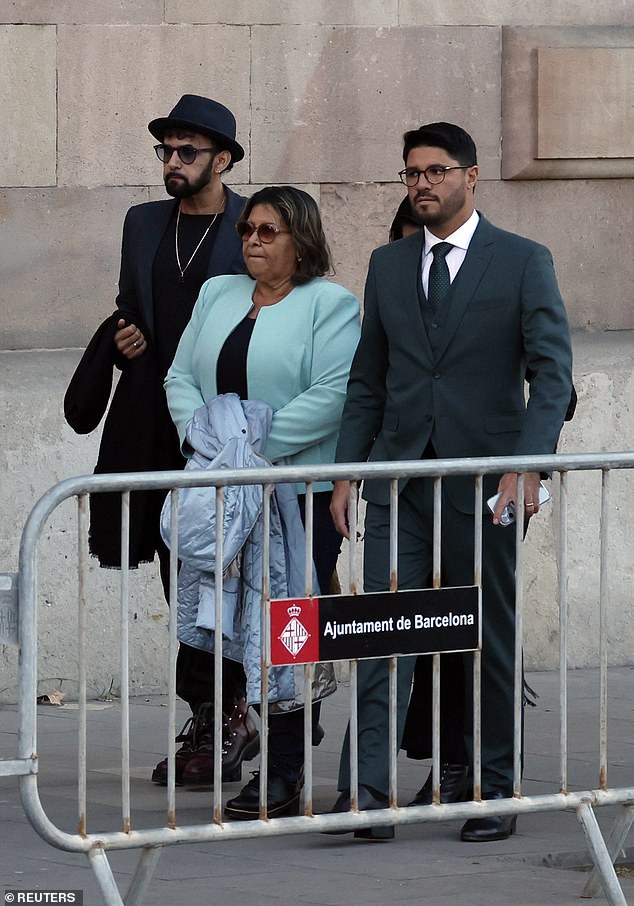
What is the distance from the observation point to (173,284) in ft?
21.9

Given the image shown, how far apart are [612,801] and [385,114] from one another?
14.1 feet

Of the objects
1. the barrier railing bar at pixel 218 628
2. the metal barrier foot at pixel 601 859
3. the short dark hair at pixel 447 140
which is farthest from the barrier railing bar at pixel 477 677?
the short dark hair at pixel 447 140

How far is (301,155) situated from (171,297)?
7.06ft

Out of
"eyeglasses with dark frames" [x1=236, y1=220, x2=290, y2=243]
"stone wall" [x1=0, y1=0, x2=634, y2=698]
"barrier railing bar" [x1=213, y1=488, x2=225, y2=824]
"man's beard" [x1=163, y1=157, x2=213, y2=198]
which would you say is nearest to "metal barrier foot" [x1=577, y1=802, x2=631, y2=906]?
"barrier railing bar" [x1=213, y1=488, x2=225, y2=824]

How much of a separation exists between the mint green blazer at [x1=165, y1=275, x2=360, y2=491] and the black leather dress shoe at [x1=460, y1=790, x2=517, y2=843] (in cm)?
117

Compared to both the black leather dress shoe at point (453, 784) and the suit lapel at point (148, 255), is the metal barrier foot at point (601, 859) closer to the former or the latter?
the black leather dress shoe at point (453, 784)

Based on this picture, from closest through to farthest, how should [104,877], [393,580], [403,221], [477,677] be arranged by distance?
1. [104,877]
2. [393,580]
3. [477,677]
4. [403,221]

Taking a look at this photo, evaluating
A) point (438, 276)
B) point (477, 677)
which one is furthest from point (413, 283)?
point (477, 677)

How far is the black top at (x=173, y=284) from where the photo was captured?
6652 millimetres

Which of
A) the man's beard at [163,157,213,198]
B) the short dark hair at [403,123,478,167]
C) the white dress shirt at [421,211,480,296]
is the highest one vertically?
the short dark hair at [403,123,478,167]

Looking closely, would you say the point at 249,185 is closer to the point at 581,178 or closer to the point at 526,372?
the point at 581,178

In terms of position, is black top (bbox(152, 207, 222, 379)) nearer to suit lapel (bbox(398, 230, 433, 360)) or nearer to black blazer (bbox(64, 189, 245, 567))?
black blazer (bbox(64, 189, 245, 567))

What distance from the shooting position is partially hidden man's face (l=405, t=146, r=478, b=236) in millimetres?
5832

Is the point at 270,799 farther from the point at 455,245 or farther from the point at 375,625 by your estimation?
the point at 455,245
